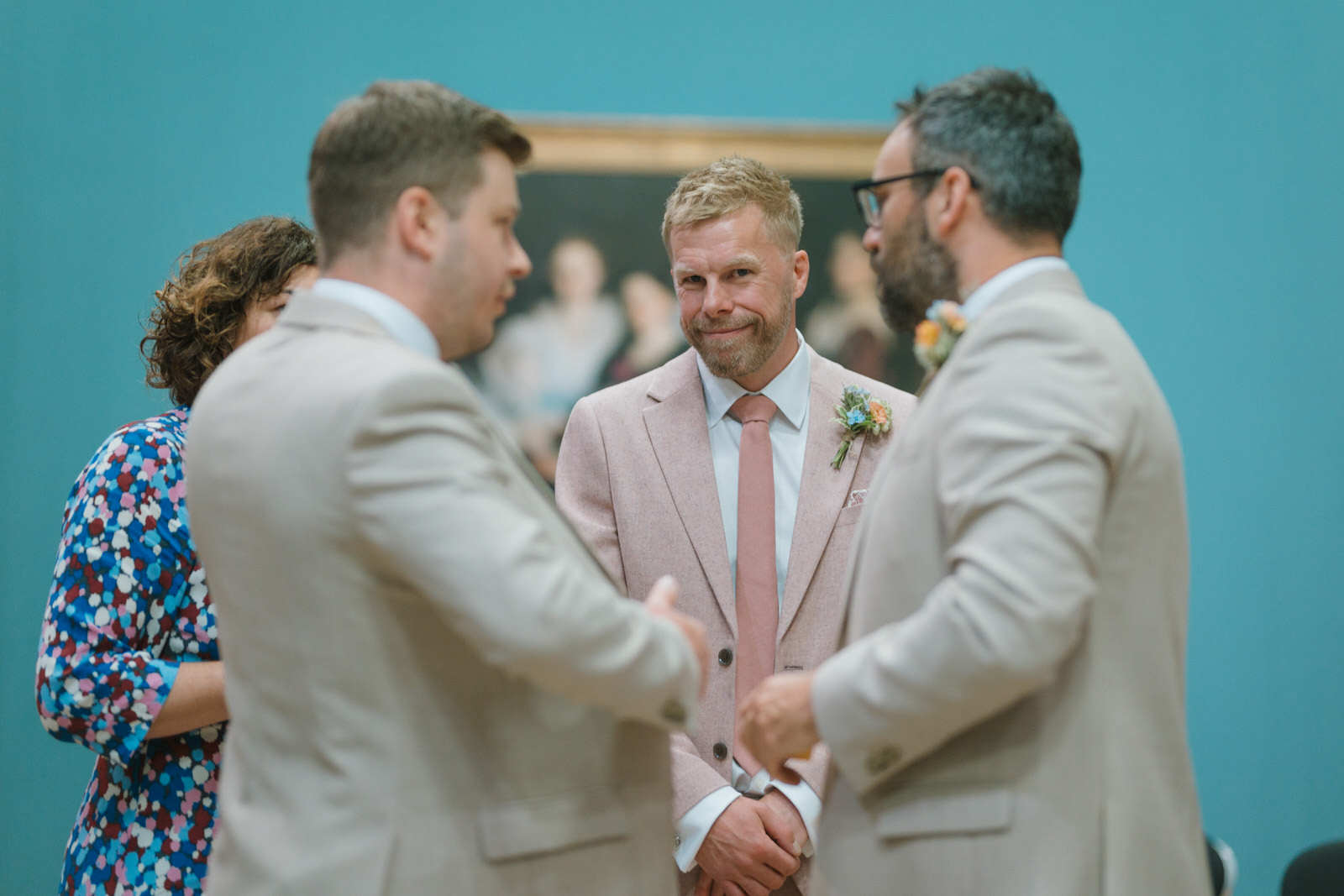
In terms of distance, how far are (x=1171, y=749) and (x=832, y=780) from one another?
501 mm

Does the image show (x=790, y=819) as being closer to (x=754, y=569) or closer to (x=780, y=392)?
(x=754, y=569)

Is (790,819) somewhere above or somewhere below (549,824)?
below

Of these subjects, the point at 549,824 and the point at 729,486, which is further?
the point at 729,486

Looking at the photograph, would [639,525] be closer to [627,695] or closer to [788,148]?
[627,695]

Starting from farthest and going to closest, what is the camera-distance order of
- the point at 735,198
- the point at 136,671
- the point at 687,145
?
the point at 687,145
the point at 735,198
the point at 136,671

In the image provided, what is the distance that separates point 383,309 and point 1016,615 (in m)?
0.97

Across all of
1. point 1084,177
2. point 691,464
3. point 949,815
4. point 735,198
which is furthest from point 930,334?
point 1084,177

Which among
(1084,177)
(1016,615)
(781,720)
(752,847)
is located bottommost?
(752,847)

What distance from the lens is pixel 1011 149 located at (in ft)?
5.82

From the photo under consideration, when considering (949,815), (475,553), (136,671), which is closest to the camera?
(475,553)

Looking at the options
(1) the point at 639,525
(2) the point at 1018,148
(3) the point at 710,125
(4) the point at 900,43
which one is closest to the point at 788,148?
A: (3) the point at 710,125

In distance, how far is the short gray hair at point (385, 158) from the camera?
1654 mm

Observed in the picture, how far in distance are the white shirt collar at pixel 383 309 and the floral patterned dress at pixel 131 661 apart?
740 mm

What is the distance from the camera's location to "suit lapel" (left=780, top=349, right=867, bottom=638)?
2660mm
